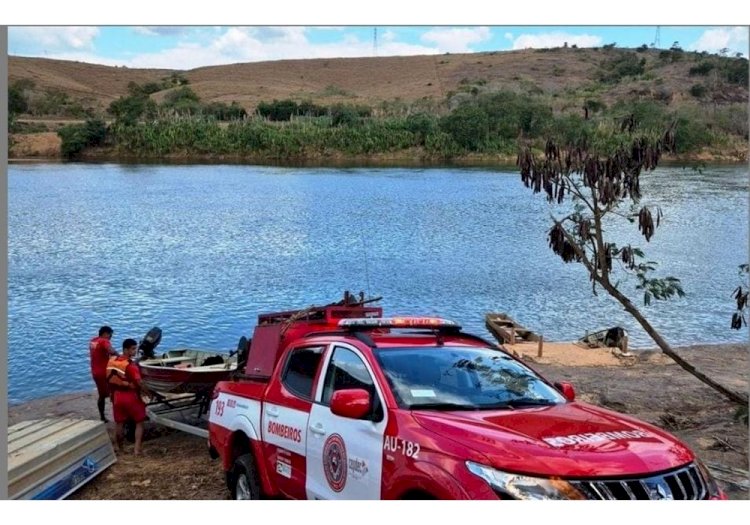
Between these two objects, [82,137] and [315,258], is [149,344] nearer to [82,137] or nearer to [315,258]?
[315,258]

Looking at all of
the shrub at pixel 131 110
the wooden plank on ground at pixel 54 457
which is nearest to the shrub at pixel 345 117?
the shrub at pixel 131 110

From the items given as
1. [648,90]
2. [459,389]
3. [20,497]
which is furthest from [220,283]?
[648,90]

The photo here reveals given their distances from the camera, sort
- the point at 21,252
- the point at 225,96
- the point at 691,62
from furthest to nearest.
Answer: the point at 225,96 < the point at 691,62 < the point at 21,252

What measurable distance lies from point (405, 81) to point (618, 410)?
101 meters

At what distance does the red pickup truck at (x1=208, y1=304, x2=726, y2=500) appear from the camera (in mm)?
4762

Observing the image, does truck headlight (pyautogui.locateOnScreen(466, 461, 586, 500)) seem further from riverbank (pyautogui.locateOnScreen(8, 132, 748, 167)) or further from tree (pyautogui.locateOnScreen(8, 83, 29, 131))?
tree (pyautogui.locateOnScreen(8, 83, 29, 131))

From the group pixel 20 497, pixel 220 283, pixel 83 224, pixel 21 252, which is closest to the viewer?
pixel 20 497

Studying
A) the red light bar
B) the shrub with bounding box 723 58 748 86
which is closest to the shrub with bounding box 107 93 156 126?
the shrub with bounding box 723 58 748 86

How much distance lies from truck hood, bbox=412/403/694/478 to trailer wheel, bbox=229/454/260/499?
2.02 m

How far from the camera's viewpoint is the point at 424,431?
5125 millimetres

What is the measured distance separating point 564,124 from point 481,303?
8.17 meters

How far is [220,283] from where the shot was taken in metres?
29.7

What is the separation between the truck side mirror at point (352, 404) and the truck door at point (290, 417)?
77cm

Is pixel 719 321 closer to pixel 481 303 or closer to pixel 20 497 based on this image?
pixel 481 303
